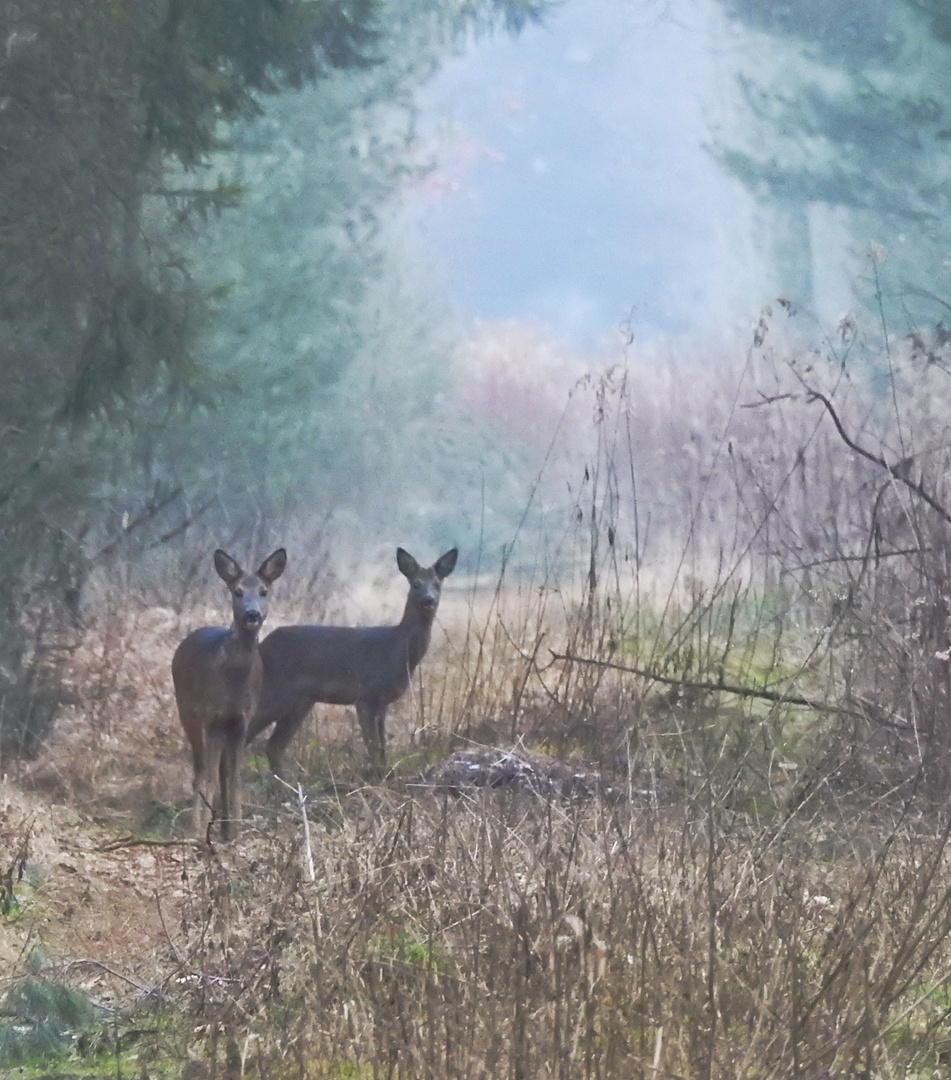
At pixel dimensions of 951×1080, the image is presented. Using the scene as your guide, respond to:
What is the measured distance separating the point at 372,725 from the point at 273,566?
1.22 metres

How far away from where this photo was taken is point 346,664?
838cm

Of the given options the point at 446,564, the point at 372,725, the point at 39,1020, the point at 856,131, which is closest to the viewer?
the point at 39,1020

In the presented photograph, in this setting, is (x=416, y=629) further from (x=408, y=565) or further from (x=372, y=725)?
(x=372, y=725)

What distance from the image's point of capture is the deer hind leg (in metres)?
7.83

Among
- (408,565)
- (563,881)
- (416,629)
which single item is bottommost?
(563,881)

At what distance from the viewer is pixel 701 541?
29.6 ft

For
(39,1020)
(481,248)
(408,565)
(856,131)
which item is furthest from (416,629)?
(856,131)

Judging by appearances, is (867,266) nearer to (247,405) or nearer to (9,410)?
(247,405)

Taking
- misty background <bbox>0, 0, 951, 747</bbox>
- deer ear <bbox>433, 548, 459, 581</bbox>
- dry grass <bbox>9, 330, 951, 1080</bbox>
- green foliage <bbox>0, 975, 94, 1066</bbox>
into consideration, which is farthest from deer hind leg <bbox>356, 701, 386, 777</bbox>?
green foliage <bbox>0, 975, 94, 1066</bbox>

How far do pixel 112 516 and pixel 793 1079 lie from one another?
6.87 meters

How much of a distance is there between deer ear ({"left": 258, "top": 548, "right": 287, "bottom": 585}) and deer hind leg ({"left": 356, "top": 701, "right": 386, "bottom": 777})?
0.97 meters

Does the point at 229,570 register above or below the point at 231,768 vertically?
above

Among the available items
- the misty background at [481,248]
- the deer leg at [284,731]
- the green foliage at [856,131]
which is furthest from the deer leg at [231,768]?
the green foliage at [856,131]

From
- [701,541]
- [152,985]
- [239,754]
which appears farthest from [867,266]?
[152,985]
